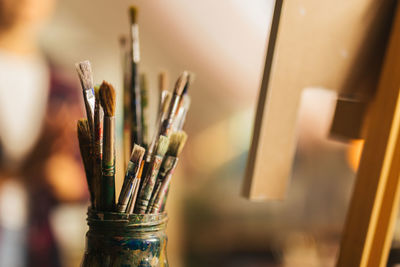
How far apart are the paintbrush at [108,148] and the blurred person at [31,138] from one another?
42cm

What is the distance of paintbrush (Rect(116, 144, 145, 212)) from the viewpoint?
19.5 inches

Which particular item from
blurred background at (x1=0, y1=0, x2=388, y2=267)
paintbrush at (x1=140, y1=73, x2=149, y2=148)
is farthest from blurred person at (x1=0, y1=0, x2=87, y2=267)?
paintbrush at (x1=140, y1=73, x2=149, y2=148)

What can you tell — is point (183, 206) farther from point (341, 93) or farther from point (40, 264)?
point (341, 93)

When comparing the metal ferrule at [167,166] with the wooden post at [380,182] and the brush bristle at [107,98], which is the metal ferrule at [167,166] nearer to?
the brush bristle at [107,98]

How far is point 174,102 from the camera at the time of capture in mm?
540

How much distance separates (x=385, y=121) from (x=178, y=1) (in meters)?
0.54

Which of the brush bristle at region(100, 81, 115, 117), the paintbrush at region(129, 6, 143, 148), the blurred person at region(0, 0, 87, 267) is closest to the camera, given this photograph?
the brush bristle at region(100, 81, 115, 117)

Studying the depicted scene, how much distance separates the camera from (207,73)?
3.37ft

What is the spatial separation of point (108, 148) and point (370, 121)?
0.34 m

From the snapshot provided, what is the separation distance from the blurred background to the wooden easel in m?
0.41

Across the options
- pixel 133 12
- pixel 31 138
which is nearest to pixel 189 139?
pixel 31 138

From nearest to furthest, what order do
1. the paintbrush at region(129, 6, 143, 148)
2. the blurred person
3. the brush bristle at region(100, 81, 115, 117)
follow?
the brush bristle at region(100, 81, 115, 117) < the paintbrush at region(129, 6, 143, 148) < the blurred person

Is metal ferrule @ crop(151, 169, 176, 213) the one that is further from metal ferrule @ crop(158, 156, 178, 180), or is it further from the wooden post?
the wooden post

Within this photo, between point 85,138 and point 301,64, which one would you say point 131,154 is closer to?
point 85,138
